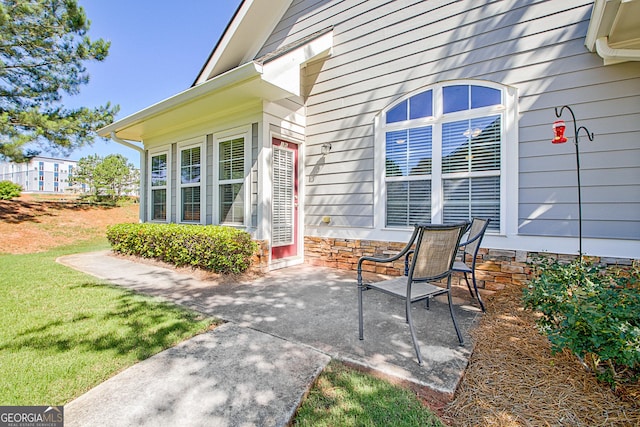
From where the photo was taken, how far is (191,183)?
6.11 meters

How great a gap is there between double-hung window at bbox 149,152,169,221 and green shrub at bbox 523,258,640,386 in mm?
7054

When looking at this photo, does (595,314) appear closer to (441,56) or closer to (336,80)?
(441,56)

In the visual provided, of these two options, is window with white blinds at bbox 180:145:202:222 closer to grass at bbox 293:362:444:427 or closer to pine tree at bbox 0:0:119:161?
grass at bbox 293:362:444:427

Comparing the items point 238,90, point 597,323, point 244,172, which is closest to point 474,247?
point 597,323

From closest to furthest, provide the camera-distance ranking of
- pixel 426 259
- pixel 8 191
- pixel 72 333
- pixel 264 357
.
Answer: pixel 264 357
pixel 426 259
pixel 72 333
pixel 8 191

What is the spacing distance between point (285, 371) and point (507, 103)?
4015 millimetres

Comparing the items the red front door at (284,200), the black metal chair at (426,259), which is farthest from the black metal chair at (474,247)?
the red front door at (284,200)

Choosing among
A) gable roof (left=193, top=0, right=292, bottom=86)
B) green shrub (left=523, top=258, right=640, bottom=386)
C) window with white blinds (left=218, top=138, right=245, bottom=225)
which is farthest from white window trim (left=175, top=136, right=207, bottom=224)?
green shrub (left=523, top=258, right=640, bottom=386)

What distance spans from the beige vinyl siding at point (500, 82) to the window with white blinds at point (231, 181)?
4.08ft

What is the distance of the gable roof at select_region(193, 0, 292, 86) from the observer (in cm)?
582

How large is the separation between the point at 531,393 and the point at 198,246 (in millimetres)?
4462

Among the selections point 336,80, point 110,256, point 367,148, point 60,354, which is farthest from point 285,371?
point 110,256

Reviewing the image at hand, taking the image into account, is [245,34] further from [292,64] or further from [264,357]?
[264,357]

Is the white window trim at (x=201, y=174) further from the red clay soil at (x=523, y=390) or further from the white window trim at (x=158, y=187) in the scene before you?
the red clay soil at (x=523, y=390)
